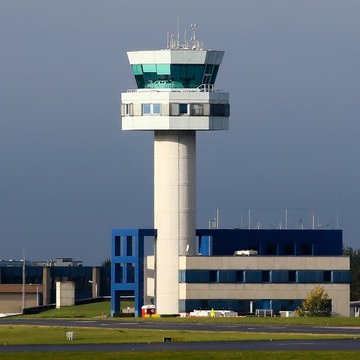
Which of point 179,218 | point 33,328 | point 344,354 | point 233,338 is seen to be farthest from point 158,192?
point 344,354

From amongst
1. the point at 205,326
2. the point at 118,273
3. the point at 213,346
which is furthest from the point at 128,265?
the point at 213,346

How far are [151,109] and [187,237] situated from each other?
14.2m

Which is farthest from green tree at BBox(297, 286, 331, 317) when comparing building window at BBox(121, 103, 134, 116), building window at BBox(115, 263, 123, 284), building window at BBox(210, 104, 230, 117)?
building window at BBox(121, 103, 134, 116)

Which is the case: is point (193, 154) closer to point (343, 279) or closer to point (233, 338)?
point (343, 279)

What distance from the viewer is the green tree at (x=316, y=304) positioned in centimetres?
16175

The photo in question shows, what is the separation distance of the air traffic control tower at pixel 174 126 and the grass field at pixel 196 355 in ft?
253

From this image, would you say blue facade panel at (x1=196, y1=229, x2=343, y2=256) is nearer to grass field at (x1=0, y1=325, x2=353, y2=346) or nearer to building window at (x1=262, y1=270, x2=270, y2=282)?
building window at (x1=262, y1=270, x2=270, y2=282)

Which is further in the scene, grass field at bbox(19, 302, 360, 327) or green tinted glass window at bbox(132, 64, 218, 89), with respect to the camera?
green tinted glass window at bbox(132, 64, 218, 89)

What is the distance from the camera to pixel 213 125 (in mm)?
168250

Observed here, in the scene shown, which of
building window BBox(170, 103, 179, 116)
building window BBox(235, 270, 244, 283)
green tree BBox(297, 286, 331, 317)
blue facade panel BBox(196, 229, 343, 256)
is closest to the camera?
green tree BBox(297, 286, 331, 317)

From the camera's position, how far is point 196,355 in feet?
293

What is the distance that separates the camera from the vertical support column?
16818 cm

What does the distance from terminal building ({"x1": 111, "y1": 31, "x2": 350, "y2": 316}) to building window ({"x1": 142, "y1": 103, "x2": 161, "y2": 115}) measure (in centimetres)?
11

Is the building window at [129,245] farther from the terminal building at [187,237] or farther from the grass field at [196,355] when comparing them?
the grass field at [196,355]
